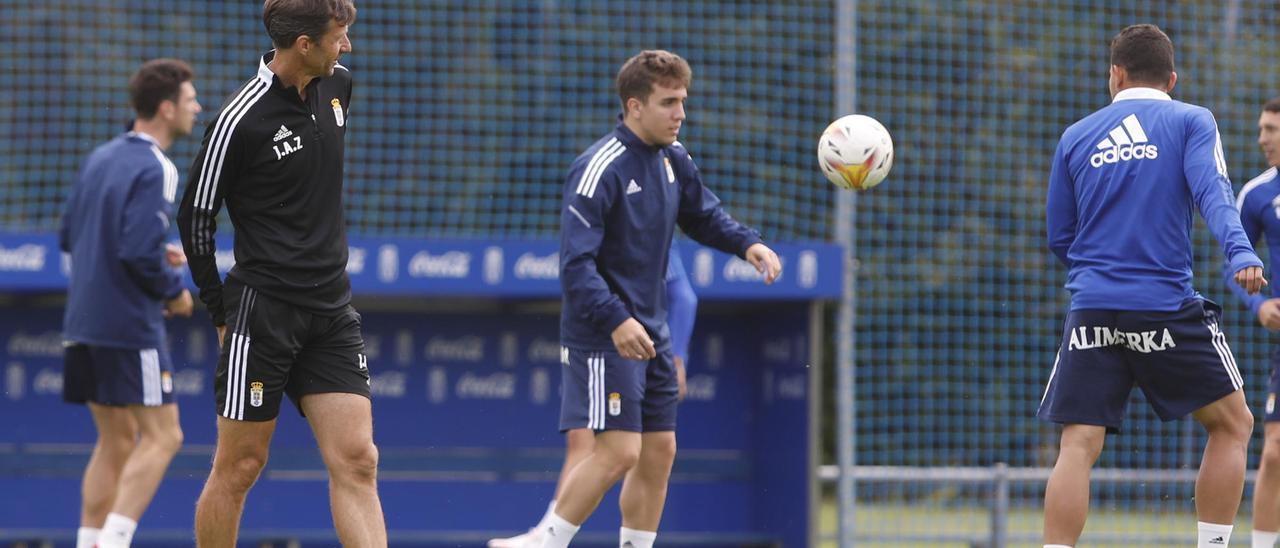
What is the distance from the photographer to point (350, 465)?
5141mm

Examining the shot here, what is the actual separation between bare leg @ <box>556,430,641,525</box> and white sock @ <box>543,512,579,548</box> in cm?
2

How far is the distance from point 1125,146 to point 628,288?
6.11 feet

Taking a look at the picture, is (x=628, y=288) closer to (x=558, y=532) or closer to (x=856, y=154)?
(x=558, y=532)

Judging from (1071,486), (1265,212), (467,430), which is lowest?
(467,430)

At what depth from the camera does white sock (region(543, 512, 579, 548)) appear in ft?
20.5

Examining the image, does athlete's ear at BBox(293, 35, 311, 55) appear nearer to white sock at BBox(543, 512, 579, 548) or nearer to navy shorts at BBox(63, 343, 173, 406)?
white sock at BBox(543, 512, 579, 548)

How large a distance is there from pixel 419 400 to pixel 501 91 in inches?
226


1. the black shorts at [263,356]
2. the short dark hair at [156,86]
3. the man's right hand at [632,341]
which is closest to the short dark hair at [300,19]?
the black shorts at [263,356]

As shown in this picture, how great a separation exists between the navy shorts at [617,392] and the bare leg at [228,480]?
1.38 meters

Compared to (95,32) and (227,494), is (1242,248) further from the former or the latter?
(95,32)

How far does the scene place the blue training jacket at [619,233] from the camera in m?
6.16

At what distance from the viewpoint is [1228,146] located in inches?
601

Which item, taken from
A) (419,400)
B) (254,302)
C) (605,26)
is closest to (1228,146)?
(605,26)

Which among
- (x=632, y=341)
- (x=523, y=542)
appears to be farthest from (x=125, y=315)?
(x=632, y=341)
